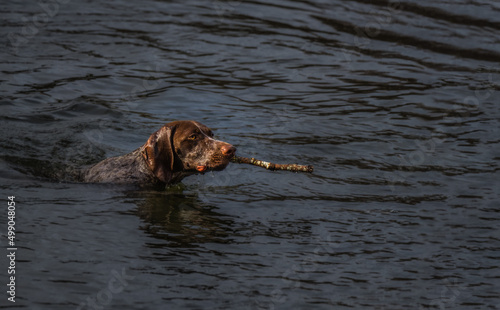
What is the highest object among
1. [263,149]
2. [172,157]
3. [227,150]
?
[227,150]

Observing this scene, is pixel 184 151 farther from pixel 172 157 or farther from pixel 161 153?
pixel 161 153

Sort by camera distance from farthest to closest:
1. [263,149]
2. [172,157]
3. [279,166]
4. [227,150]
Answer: [263,149] → [172,157] → [279,166] → [227,150]

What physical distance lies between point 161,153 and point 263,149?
2371 mm

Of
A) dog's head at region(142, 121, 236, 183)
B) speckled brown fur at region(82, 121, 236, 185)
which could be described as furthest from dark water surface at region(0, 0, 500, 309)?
dog's head at region(142, 121, 236, 183)

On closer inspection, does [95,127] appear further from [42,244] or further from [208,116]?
[42,244]

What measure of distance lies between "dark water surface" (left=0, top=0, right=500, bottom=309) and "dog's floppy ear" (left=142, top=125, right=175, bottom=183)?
1.09 feet

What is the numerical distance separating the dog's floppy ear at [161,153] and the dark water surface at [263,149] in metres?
0.33

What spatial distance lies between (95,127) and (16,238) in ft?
14.3

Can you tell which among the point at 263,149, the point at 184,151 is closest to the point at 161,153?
the point at 184,151

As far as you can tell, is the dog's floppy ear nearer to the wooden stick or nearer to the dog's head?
the dog's head

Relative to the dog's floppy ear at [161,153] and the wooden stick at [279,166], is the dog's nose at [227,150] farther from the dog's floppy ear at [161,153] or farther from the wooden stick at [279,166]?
the dog's floppy ear at [161,153]

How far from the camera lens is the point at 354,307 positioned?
255 inches

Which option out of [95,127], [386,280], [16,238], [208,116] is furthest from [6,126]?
[386,280]

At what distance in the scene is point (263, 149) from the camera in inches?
435
